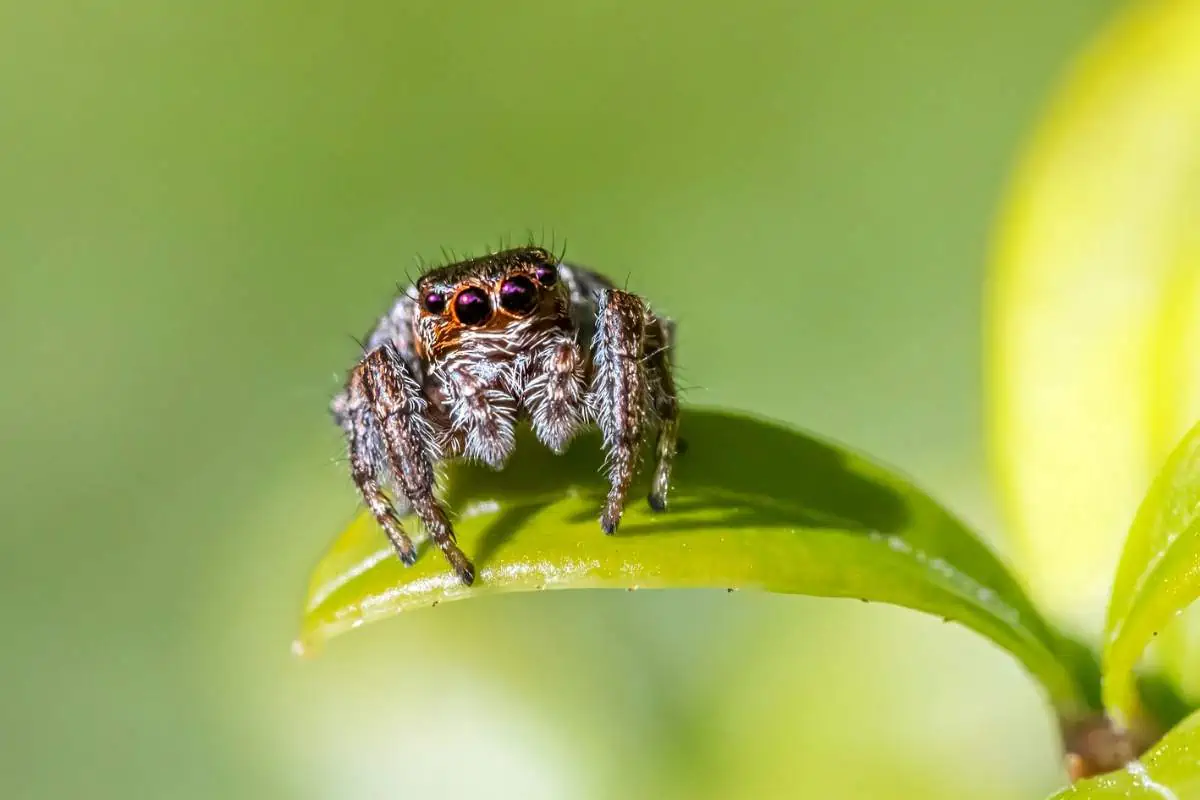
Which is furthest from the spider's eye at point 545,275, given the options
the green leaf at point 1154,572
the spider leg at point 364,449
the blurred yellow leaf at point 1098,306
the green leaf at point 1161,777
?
the green leaf at point 1161,777

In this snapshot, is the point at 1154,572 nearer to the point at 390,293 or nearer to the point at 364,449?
the point at 364,449

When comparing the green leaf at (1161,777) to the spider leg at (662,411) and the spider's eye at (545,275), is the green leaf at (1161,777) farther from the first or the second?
the spider's eye at (545,275)

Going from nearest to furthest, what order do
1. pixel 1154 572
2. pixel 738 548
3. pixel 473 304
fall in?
pixel 1154 572, pixel 738 548, pixel 473 304

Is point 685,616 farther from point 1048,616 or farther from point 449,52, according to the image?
point 449,52

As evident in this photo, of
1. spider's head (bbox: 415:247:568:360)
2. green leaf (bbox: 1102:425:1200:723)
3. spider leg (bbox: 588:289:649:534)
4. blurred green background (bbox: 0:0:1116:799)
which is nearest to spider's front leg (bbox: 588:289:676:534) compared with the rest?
spider leg (bbox: 588:289:649:534)

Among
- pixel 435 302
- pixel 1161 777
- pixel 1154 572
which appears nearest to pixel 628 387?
pixel 435 302
